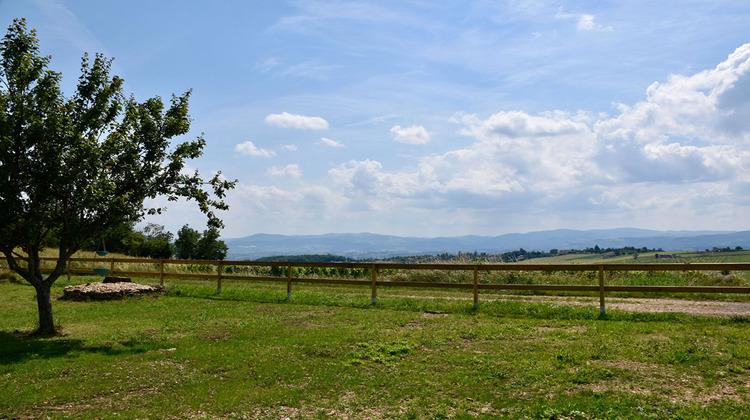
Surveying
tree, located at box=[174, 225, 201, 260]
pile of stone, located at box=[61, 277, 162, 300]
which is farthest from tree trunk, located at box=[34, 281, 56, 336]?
tree, located at box=[174, 225, 201, 260]

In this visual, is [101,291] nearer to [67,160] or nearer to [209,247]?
[67,160]

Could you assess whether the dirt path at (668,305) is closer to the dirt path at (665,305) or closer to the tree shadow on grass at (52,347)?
the dirt path at (665,305)

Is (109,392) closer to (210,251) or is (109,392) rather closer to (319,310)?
(319,310)

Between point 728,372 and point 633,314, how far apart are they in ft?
16.0

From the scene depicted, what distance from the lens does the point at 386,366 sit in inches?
301

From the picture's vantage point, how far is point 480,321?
11.2m

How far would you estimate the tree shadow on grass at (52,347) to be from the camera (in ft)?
28.1

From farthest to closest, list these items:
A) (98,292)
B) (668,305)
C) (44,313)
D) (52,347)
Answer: (98,292)
(668,305)
(44,313)
(52,347)

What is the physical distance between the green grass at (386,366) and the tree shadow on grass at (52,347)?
0.15 feet

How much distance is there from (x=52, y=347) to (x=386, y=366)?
6958mm

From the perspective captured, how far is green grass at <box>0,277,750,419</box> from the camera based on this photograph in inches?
232

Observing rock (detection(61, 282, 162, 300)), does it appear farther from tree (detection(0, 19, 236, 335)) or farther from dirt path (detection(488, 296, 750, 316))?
dirt path (detection(488, 296, 750, 316))

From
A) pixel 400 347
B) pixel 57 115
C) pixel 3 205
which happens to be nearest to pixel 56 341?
pixel 3 205

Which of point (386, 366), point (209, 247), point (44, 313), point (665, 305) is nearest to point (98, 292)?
point (44, 313)
